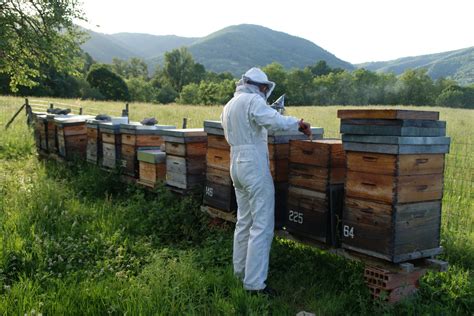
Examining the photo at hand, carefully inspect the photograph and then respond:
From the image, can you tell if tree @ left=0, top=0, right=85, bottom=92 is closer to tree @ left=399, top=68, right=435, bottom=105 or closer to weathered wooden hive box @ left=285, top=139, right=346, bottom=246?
weathered wooden hive box @ left=285, top=139, right=346, bottom=246

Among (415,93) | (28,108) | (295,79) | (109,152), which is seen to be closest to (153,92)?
(295,79)

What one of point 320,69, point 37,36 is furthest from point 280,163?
point 320,69

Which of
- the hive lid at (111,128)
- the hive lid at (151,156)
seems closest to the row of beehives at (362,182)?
the hive lid at (151,156)

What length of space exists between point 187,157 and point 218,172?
2.82 ft

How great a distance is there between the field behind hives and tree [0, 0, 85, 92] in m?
8.14

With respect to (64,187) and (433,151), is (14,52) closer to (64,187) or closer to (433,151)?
(64,187)

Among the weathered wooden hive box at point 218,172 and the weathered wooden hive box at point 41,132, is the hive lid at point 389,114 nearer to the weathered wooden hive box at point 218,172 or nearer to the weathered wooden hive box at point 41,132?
the weathered wooden hive box at point 218,172

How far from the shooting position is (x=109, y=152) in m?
8.79

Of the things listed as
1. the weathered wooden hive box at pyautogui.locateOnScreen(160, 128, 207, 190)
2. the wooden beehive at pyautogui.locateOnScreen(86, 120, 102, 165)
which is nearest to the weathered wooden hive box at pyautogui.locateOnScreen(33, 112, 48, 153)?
the wooden beehive at pyautogui.locateOnScreen(86, 120, 102, 165)

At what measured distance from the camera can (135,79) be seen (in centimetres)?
8425

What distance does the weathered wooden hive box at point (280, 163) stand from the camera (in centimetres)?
523

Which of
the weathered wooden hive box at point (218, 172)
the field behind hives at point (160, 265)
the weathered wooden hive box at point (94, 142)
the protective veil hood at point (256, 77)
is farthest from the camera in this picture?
the weathered wooden hive box at point (94, 142)

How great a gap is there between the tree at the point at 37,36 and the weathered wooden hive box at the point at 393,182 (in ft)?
41.5

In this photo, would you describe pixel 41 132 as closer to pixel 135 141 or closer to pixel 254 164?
pixel 135 141
